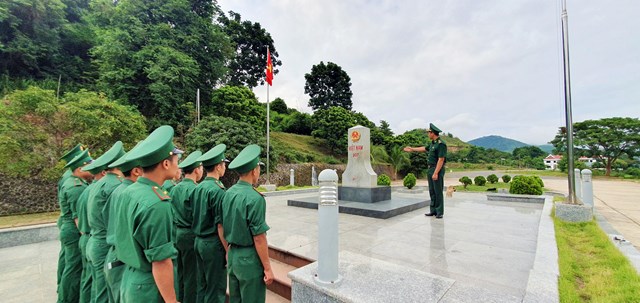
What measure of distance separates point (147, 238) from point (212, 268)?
1.09 metres

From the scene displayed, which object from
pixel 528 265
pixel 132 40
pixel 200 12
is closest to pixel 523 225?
pixel 528 265

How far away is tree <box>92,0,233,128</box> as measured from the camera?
1445cm

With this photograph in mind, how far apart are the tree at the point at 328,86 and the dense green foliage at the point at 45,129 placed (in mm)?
30963

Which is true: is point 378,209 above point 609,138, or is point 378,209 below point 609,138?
below

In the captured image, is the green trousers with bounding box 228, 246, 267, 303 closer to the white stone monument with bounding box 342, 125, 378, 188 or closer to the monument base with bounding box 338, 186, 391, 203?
the monument base with bounding box 338, 186, 391, 203

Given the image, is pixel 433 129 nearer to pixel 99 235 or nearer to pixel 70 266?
pixel 99 235

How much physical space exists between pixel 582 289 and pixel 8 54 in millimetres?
23856

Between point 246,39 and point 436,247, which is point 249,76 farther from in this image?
point 436,247

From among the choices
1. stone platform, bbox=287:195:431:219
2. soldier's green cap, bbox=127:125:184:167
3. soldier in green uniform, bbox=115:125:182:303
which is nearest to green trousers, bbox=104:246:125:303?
soldier in green uniform, bbox=115:125:182:303

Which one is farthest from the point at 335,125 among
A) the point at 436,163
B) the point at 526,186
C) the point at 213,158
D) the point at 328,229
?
the point at 328,229

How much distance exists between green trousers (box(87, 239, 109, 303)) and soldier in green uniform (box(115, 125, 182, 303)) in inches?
29.8

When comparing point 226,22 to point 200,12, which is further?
point 226,22

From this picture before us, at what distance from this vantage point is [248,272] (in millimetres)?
2096

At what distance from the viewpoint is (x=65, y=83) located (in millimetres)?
15906
